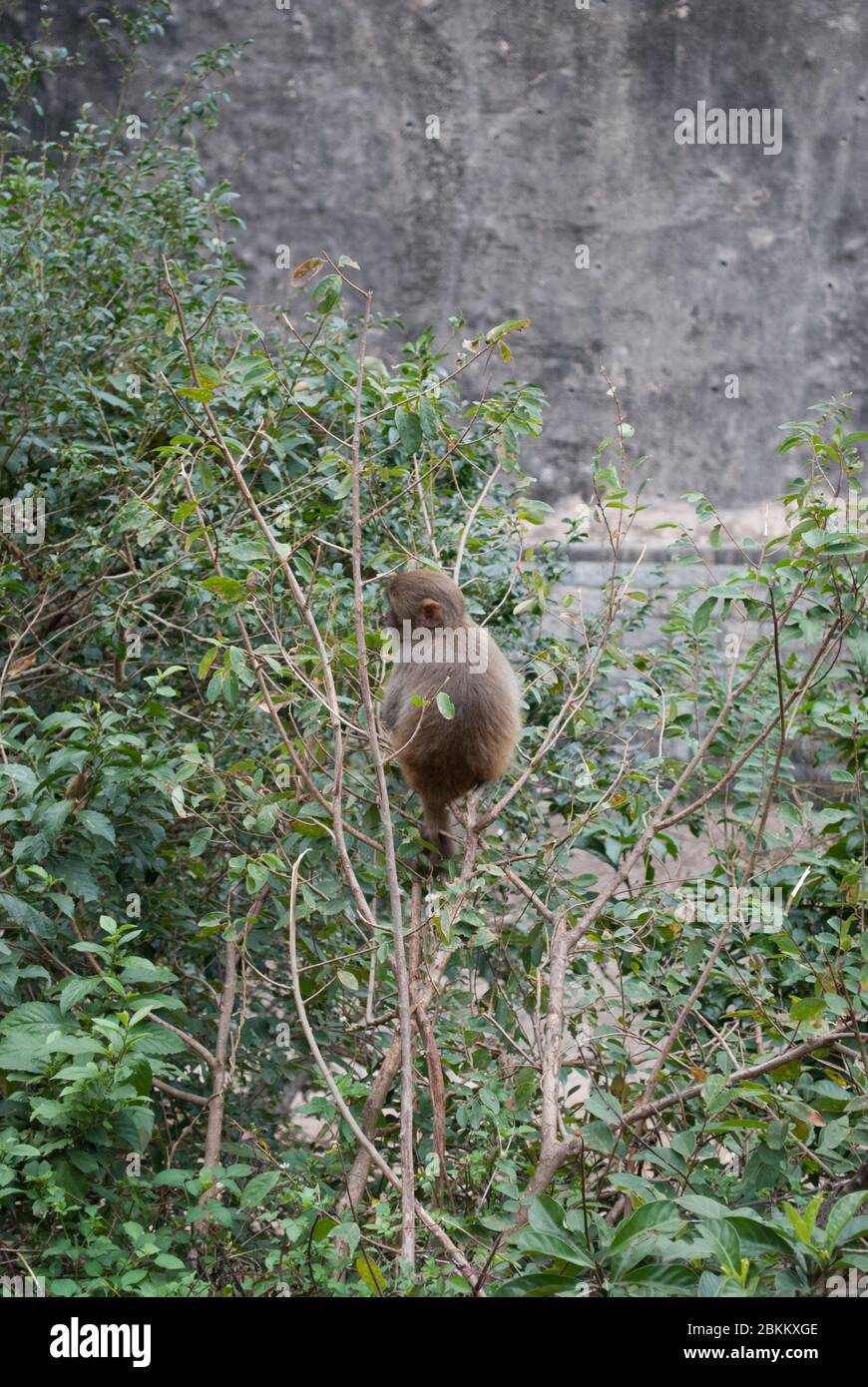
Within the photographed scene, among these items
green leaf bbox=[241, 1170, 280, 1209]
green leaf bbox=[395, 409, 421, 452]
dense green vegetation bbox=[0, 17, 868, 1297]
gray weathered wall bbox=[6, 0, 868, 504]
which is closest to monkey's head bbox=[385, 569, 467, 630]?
dense green vegetation bbox=[0, 17, 868, 1297]

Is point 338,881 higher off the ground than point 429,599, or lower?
lower

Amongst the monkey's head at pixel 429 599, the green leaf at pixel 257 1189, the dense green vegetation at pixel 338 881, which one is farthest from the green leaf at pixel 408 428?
the green leaf at pixel 257 1189

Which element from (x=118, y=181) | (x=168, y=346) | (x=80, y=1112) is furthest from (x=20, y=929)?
(x=118, y=181)

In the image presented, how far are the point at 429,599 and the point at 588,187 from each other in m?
5.83

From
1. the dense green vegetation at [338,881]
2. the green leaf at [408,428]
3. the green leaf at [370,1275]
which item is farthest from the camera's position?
the green leaf at [408,428]

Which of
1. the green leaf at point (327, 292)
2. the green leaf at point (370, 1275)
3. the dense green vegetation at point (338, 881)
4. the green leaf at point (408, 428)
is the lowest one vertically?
the green leaf at point (370, 1275)

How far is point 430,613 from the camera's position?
11.1 ft

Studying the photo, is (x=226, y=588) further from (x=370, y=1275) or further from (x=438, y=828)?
(x=370, y=1275)

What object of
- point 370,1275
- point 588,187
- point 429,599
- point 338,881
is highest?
point 588,187

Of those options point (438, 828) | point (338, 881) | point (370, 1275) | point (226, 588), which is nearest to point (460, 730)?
point (438, 828)

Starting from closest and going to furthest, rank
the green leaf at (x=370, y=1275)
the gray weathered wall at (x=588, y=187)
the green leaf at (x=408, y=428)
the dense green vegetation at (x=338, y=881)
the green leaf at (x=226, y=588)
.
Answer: the green leaf at (x=370, y=1275) → the dense green vegetation at (x=338, y=881) → the green leaf at (x=226, y=588) → the green leaf at (x=408, y=428) → the gray weathered wall at (x=588, y=187)

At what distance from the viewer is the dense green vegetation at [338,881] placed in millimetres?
2275

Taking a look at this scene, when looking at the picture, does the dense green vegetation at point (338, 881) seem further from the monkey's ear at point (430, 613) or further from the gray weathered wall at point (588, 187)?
the gray weathered wall at point (588, 187)

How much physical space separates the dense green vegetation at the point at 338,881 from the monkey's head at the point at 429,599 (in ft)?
0.40
